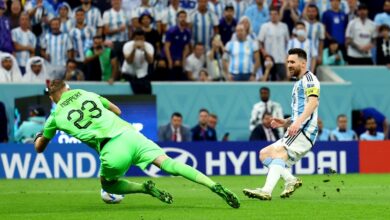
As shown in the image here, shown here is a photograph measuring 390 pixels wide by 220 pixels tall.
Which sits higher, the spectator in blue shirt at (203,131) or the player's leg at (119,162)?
the player's leg at (119,162)

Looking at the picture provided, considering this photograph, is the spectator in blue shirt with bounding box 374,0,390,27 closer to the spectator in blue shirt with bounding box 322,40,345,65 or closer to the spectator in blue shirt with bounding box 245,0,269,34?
the spectator in blue shirt with bounding box 322,40,345,65

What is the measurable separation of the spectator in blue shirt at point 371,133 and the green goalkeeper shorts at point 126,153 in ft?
42.5

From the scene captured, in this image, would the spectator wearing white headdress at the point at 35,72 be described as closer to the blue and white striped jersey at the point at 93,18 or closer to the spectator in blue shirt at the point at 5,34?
the spectator in blue shirt at the point at 5,34

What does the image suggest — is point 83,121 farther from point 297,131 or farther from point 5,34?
point 5,34

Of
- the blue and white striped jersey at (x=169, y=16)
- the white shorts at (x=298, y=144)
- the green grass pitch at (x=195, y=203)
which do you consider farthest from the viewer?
the blue and white striped jersey at (x=169, y=16)

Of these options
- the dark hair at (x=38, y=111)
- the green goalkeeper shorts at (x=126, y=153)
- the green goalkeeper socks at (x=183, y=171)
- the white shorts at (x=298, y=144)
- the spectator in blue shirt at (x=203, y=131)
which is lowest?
the spectator in blue shirt at (x=203, y=131)

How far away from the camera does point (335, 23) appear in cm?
2798

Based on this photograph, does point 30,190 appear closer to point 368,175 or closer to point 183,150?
point 183,150

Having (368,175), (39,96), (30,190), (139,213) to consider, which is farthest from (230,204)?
(39,96)

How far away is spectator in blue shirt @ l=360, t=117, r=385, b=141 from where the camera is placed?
26328mm

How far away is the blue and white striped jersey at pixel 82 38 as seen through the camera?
26406 mm

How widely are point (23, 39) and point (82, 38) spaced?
1313 mm

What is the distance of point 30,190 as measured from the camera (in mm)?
19344

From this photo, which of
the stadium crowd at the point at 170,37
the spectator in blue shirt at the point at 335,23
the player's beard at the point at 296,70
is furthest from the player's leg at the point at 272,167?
the spectator in blue shirt at the point at 335,23
